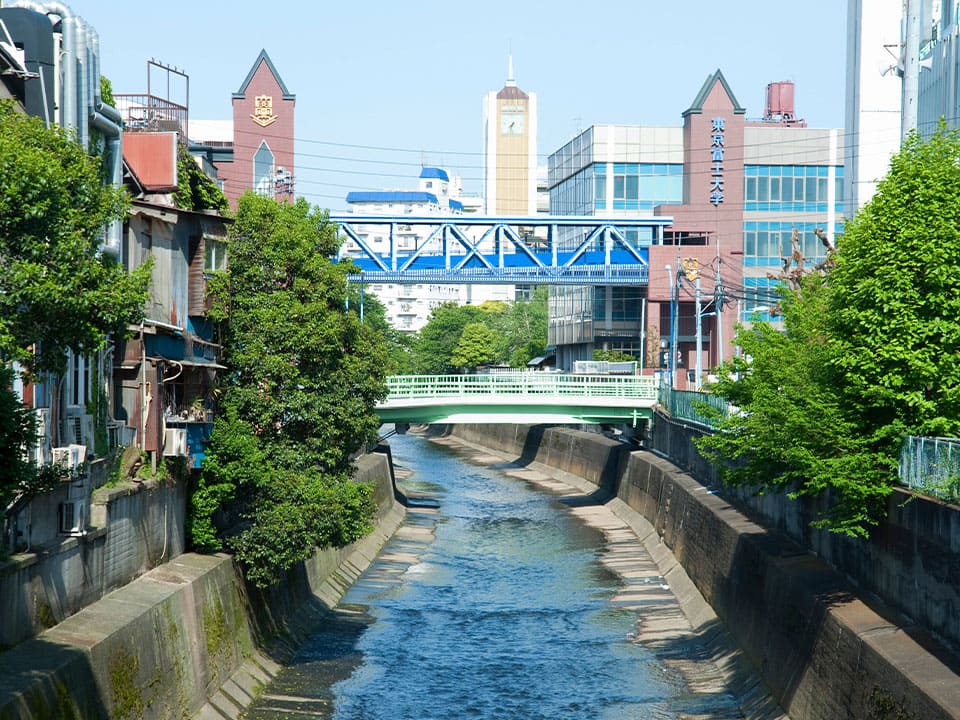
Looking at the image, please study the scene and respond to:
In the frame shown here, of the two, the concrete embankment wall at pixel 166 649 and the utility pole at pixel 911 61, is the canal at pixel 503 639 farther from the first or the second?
the utility pole at pixel 911 61

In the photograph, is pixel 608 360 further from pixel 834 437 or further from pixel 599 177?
pixel 834 437

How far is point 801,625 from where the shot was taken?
27.6 metres

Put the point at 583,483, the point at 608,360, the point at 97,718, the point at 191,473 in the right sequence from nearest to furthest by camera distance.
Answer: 1. the point at 97,718
2. the point at 191,473
3. the point at 583,483
4. the point at 608,360

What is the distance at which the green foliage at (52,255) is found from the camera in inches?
690

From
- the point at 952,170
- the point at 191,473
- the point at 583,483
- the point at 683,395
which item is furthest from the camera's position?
the point at 583,483

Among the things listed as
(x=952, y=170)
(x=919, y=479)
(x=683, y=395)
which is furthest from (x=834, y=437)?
(x=683, y=395)

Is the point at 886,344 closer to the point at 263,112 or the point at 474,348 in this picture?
the point at 263,112

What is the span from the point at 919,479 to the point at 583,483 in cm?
5763

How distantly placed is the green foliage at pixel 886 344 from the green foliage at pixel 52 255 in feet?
45.5

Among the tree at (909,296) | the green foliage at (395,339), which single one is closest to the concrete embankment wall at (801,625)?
the tree at (909,296)

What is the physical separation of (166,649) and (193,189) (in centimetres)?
1428

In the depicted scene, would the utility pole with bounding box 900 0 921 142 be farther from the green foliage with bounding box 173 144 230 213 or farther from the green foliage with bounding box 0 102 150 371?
the green foliage with bounding box 0 102 150 371

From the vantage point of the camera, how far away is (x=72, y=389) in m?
26.1

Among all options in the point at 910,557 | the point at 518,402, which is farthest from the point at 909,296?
the point at 518,402
